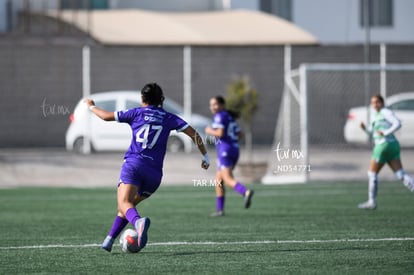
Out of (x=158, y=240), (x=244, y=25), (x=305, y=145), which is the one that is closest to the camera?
(x=158, y=240)

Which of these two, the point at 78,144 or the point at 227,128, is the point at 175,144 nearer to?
the point at 78,144

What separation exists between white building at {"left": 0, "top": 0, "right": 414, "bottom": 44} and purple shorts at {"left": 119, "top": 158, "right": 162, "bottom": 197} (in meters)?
27.5

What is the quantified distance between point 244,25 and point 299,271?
29109mm

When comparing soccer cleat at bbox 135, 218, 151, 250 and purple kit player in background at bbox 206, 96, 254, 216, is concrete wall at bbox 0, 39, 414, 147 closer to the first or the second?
purple kit player in background at bbox 206, 96, 254, 216

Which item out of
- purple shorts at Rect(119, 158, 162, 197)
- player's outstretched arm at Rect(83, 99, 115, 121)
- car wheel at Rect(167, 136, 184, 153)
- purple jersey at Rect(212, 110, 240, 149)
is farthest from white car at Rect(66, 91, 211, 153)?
purple shorts at Rect(119, 158, 162, 197)

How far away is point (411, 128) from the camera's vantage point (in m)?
27.0

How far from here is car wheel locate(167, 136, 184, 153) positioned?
1105 inches

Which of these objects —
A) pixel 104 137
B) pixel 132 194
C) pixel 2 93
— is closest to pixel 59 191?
pixel 104 137

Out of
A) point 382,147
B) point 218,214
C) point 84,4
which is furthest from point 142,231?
point 84,4

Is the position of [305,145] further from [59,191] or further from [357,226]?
[357,226]

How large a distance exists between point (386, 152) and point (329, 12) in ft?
77.9

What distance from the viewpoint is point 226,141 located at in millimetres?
17125

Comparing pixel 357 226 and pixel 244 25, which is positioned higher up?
pixel 244 25

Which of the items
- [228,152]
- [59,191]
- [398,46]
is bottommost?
[59,191]
